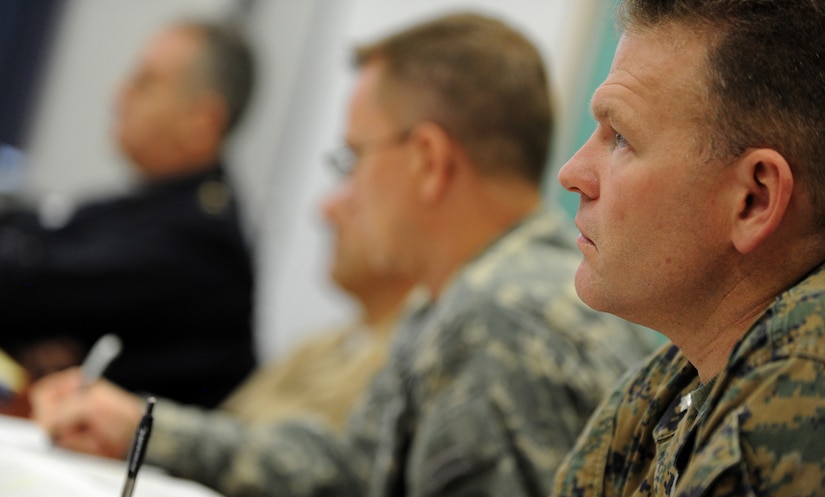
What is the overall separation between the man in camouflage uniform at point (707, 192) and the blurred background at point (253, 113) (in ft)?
11.1

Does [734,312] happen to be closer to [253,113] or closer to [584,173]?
[584,173]

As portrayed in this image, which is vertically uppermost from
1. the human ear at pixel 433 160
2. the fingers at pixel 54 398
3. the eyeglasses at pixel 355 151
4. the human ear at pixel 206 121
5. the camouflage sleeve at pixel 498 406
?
the human ear at pixel 206 121

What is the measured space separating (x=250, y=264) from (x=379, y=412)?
111cm

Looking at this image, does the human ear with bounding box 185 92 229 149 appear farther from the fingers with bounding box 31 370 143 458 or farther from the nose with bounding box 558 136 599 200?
the nose with bounding box 558 136 599 200

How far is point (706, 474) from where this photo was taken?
0.63 meters

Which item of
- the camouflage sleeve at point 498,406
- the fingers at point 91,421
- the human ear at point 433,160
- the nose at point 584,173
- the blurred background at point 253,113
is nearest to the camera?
the nose at point 584,173

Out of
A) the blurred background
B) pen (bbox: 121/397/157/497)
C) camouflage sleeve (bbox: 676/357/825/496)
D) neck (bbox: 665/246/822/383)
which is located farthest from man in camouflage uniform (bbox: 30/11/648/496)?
the blurred background

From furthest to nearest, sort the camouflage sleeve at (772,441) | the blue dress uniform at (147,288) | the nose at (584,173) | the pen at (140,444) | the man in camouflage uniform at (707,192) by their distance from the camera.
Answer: the blue dress uniform at (147,288)
the pen at (140,444)
the nose at (584,173)
the man in camouflage uniform at (707,192)
the camouflage sleeve at (772,441)

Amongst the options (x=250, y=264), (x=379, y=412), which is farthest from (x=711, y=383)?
(x=250, y=264)

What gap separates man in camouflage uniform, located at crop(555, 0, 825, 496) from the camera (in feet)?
2.44

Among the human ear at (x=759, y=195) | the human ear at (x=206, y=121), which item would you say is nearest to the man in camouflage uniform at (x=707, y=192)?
the human ear at (x=759, y=195)

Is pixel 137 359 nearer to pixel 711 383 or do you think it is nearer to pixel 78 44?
pixel 711 383

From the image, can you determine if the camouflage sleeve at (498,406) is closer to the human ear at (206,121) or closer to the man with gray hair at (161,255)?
the man with gray hair at (161,255)

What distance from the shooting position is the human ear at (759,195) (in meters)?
0.75
